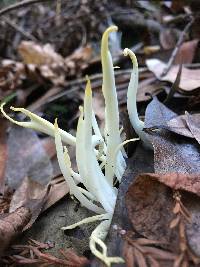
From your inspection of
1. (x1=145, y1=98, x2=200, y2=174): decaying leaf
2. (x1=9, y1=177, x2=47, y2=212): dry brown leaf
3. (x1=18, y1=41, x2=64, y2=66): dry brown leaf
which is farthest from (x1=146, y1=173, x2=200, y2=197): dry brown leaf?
(x1=18, y1=41, x2=64, y2=66): dry brown leaf

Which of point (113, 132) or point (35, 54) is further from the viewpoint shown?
point (35, 54)

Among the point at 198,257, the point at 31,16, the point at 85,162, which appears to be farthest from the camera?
the point at 31,16

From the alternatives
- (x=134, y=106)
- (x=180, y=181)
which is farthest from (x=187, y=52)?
(x=180, y=181)

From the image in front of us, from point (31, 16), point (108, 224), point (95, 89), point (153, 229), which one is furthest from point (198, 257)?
point (31, 16)

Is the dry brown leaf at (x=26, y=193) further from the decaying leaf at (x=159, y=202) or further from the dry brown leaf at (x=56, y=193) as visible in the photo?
the decaying leaf at (x=159, y=202)

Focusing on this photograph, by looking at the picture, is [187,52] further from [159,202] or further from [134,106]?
[159,202]

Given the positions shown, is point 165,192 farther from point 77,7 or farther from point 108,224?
point 77,7
